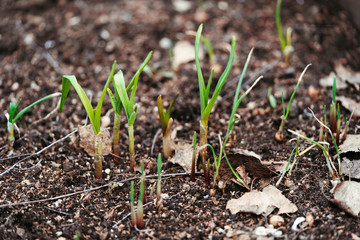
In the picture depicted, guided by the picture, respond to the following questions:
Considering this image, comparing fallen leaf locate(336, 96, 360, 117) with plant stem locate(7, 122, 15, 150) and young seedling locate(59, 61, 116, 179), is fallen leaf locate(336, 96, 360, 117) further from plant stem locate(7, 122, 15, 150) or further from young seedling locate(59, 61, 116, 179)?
plant stem locate(7, 122, 15, 150)

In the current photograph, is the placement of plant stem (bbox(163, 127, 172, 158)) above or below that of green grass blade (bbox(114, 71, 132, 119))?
below

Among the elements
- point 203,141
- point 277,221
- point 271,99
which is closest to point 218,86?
point 203,141

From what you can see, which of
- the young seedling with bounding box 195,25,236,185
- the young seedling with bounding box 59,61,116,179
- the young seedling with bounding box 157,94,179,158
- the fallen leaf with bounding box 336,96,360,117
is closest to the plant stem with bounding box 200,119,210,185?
the young seedling with bounding box 195,25,236,185

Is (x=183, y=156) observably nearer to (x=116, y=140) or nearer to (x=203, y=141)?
(x=203, y=141)

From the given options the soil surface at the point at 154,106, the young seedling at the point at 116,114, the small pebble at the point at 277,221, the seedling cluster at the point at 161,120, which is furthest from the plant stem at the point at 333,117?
the young seedling at the point at 116,114

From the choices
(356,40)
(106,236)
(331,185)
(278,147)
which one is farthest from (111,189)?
(356,40)

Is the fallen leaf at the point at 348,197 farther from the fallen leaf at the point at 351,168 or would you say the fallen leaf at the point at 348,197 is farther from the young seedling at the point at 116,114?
the young seedling at the point at 116,114
